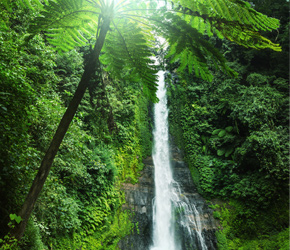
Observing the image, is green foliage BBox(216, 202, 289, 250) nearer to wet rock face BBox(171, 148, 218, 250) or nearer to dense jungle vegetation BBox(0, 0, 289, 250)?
dense jungle vegetation BBox(0, 0, 289, 250)

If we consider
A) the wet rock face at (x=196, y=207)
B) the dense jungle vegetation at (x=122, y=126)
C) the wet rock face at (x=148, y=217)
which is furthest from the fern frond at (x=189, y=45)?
the wet rock face at (x=196, y=207)

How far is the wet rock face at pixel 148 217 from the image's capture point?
7.77 m

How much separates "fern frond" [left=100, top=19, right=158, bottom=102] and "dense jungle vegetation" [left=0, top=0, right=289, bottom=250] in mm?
10

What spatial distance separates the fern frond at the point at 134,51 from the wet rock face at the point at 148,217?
682 centimetres

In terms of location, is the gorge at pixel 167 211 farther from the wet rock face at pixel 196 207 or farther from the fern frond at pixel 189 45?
the fern frond at pixel 189 45

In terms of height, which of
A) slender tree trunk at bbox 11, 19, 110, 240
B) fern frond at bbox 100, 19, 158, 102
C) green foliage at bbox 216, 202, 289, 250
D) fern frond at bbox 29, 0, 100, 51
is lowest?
green foliage at bbox 216, 202, 289, 250

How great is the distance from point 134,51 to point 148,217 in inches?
323

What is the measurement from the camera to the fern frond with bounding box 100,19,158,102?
1.94m

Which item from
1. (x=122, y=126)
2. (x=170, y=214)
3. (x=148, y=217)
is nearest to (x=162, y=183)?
(x=170, y=214)

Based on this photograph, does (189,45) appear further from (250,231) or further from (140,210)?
(250,231)

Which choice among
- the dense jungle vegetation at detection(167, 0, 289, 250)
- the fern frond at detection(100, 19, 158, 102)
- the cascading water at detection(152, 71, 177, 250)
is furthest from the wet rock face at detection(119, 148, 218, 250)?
the fern frond at detection(100, 19, 158, 102)

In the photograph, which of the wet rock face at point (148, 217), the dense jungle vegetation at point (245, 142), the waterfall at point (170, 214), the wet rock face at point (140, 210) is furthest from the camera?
the waterfall at point (170, 214)

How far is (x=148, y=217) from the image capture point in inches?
340

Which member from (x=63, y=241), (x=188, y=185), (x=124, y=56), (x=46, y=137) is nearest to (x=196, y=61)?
(x=124, y=56)
